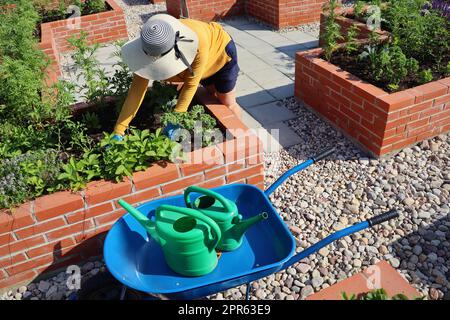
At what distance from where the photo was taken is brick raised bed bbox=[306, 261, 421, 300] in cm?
180

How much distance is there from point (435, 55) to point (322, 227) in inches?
91.4

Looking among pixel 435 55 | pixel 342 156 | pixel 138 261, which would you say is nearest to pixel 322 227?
pixel 342 156

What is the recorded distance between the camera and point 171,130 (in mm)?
2723

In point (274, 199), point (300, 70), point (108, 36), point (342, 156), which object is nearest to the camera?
point (274, 199)

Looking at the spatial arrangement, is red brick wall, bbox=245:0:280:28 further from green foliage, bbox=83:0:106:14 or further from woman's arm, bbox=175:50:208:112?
woman's arm, bbox=175:50:208:112

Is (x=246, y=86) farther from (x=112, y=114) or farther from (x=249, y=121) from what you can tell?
(x=112, y=114)

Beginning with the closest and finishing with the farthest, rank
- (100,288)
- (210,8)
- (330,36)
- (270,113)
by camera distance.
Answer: (100,288)
(330,36)
(270,113)
(210,8)

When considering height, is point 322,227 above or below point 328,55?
below

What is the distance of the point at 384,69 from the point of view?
3574 millimetres

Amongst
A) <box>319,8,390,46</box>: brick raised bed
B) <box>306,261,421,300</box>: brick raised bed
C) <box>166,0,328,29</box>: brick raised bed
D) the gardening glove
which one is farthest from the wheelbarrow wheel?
<box>166,0,328,29</box>: brick raised bed

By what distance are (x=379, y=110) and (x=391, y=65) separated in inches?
24.4

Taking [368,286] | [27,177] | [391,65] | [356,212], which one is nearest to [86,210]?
[27,177]
